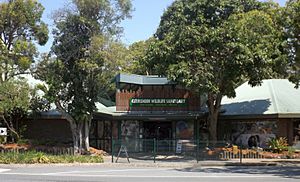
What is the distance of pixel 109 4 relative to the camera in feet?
98.8

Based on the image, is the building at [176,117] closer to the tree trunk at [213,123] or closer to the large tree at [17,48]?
the tree trunk at [213,123]

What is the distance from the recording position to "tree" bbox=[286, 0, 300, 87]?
22.8 meters

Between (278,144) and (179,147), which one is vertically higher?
(278,144)

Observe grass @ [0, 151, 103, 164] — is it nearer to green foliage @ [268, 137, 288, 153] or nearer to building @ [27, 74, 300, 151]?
building @ [27, 74, 300, 151]

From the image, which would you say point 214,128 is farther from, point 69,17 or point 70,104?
point 69,17

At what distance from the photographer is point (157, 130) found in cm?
3606

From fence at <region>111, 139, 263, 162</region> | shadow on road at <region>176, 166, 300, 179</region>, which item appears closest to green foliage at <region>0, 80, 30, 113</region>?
fence at <region>111, 139, 263, 162</region>

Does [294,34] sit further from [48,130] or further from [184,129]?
[48,130]

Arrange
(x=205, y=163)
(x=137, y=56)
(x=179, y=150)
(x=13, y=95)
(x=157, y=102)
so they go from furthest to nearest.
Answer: (x=137, y=56)
(x=157, y=102)
(x=179, y=150)
(x=13, y=95)
(x=205, y=163)

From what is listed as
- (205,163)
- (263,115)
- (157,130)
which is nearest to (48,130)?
(157,130)

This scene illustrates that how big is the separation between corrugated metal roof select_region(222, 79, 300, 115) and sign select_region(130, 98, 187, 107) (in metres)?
3.59

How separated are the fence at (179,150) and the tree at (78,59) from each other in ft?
11.7

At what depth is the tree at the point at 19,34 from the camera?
30375 mm

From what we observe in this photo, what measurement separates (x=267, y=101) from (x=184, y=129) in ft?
20.7
